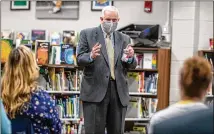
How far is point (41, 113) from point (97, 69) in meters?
0.92

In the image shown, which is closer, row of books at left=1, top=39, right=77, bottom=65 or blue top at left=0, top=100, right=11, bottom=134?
blue top at left=0, top=100, right=11, bottom=134

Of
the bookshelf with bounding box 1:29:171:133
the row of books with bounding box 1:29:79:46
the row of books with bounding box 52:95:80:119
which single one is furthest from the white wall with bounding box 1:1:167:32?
the row of books with bounding box 52:95:80:119

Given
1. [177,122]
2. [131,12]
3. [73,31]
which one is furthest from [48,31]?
[177,122]

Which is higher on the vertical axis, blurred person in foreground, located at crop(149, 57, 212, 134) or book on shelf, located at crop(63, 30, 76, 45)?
book on shelf, located at crop(63, 30, 76, 45)

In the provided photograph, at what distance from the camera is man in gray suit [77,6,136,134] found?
3.23 m

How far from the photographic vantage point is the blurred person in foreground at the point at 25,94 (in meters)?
2.39

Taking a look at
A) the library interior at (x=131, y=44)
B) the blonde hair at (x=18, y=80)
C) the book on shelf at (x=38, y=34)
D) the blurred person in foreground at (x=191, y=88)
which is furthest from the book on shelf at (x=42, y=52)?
the blurred person in foreground at (x=191, y=88)

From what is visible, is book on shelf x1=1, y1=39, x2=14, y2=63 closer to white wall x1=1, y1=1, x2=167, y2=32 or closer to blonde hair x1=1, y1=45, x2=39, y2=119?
white wall x1=1, y1=1, x2=167, y2=32

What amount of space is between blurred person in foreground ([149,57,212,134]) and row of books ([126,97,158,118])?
3392 mm

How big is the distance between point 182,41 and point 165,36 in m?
0.24

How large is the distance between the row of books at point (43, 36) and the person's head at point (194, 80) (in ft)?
11.7

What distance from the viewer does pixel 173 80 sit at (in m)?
5.43

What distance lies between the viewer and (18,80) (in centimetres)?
242

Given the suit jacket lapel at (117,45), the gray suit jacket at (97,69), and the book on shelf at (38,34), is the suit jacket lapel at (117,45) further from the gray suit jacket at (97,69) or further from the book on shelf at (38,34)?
the book on shelf at (38,34)
